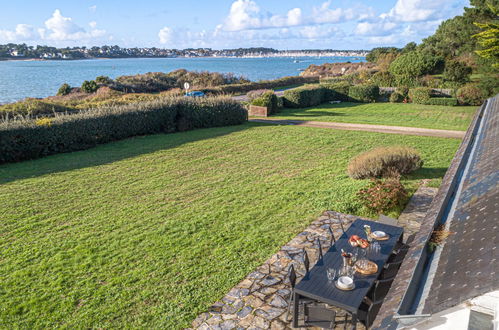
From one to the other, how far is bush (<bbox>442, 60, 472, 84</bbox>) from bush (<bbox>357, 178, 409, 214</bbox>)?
119 ft

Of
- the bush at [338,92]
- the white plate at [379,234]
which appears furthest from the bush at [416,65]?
the white plate at [379,234]

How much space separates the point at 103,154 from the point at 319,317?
14.8 meters

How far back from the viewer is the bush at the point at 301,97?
32188 millimetres

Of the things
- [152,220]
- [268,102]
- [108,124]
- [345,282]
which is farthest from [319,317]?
[268,102]

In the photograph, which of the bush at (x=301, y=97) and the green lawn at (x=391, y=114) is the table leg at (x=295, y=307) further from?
the bush at (x=301, y=97)

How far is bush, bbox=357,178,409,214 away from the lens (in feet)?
31.9

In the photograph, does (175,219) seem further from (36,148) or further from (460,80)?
(460,80)

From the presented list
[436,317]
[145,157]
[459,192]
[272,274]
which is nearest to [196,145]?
[145,157]

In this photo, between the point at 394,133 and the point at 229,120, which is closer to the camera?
the point at 394,133

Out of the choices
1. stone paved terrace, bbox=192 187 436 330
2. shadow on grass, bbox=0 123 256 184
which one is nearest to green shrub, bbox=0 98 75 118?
shadow on grass, bbox=0 123 256 184

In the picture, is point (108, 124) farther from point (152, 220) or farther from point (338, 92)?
point (338, 92)

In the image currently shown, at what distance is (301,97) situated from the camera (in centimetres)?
3238

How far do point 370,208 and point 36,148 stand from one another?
15.3 metres

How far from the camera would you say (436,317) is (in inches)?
95.0
